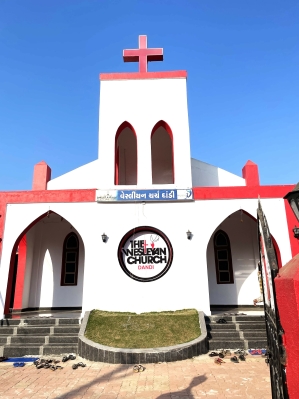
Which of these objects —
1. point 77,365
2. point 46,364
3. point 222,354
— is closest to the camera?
point 77,365

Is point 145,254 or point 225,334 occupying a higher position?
point 145,254

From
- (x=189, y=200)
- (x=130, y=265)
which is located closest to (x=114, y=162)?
(x=189, y=200)

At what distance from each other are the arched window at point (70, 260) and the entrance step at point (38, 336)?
9.23 feet

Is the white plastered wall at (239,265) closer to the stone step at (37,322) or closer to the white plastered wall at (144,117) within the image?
the white plastered wall at (144,117)

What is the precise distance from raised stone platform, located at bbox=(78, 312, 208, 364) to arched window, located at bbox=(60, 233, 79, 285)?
14.0ft

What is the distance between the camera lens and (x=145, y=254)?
357 inches

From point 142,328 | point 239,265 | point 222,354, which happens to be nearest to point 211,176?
point 239,265

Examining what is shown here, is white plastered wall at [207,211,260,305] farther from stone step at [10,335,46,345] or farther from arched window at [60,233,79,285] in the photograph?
stone step at [10,335,46,345]

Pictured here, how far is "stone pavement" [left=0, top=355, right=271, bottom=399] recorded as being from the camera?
4.67 m

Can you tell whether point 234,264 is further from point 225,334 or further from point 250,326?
point 225,334

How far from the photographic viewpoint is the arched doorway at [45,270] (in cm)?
1052

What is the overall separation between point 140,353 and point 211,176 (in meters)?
7.88

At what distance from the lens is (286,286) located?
2215 mm

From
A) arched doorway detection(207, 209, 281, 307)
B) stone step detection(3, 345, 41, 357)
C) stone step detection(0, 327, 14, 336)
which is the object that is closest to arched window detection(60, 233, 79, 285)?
stone step detection(0, 327, 14, 336)
